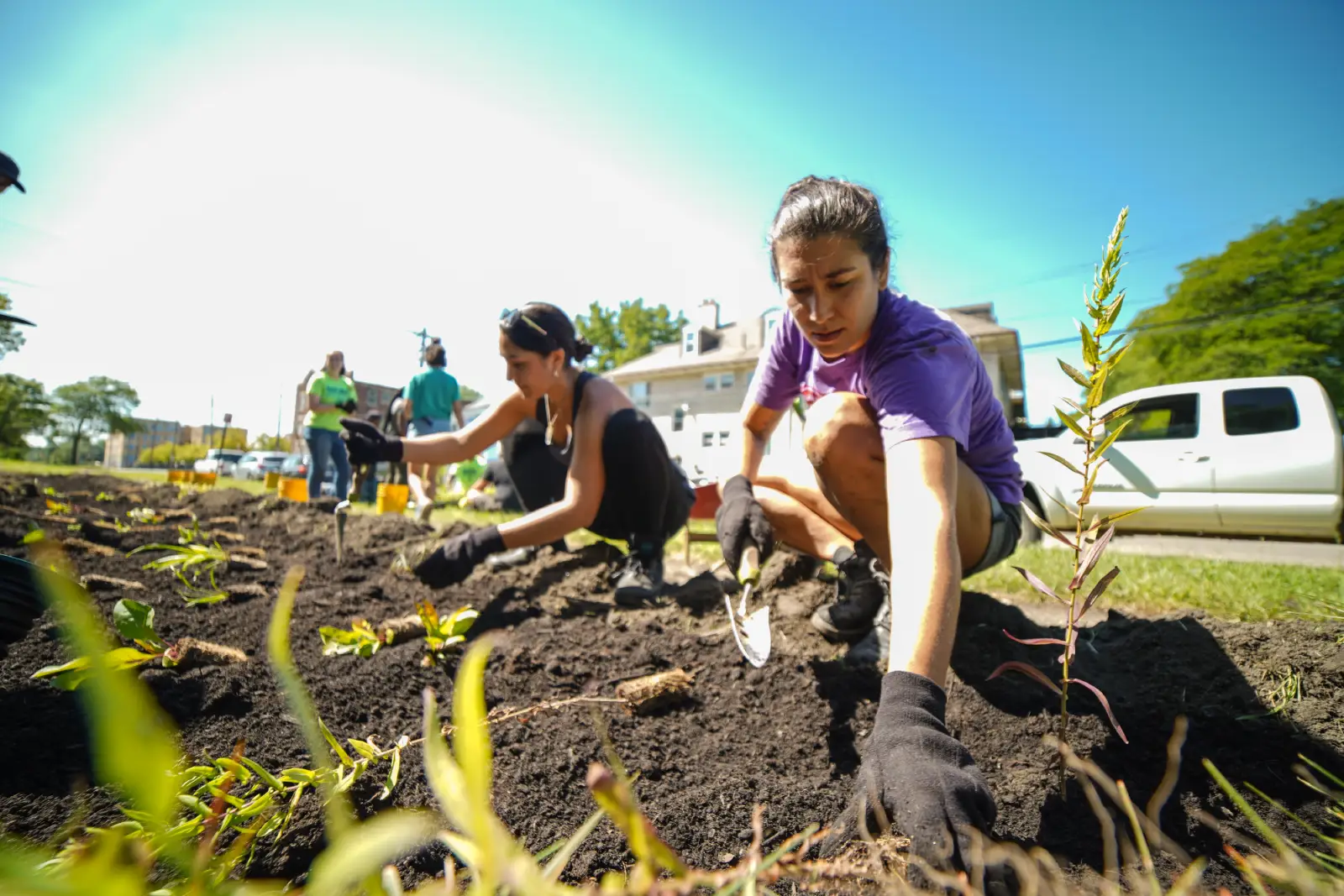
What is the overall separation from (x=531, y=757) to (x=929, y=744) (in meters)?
0.77

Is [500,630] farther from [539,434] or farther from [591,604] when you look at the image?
Answer: [539,434]

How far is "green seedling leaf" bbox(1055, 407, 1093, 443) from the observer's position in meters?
0.95

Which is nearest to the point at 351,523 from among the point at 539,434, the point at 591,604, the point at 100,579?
the point at 539,434

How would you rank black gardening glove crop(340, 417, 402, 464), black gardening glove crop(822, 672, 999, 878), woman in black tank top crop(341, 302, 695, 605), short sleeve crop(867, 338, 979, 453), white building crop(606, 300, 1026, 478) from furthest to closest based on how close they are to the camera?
white building crop(606, 300, 1026, 478), black gardening glove crop(340, 417, 402, 464), woman in black tank top crop(341, 302, 695, 605), short sleeve crop(867, 338, 979, 453), black gardening glove crop(822, 672, 999, 878)

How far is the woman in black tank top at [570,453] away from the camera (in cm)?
259

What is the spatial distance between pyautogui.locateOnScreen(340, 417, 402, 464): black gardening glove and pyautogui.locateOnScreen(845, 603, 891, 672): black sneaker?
224 centimetres

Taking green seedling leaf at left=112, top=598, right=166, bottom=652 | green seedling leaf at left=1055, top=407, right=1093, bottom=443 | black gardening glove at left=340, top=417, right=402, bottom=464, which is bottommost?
green seedling leaf at left=112, top=598, right=166, bottom=652

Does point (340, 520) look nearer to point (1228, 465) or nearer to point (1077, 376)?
point (1077, 376)

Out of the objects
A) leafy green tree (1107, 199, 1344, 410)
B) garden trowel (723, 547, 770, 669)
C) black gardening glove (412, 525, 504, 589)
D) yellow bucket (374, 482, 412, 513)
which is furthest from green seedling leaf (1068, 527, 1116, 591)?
leafy green tree (1107, 199, 1344, 410)

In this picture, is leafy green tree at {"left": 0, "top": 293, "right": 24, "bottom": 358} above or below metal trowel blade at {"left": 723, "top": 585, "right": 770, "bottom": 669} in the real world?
above

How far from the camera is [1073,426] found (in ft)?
3.24

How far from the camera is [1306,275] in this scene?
1741 centimetres

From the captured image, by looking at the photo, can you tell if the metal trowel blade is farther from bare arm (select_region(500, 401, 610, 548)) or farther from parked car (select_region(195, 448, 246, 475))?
parked car (select_region(195, 448, 246, 475))

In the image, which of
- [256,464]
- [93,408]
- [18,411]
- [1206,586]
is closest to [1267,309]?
[1206,586]
